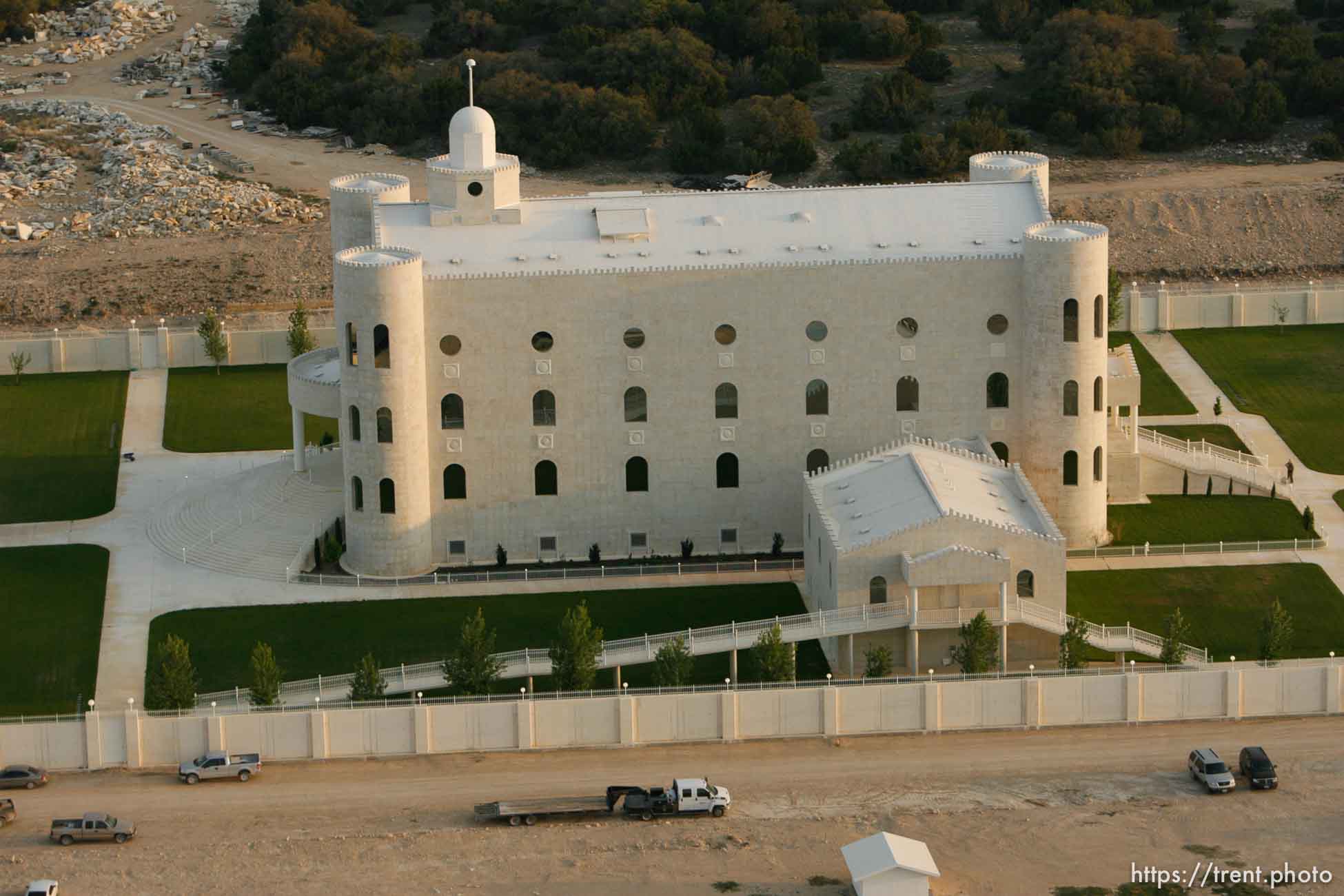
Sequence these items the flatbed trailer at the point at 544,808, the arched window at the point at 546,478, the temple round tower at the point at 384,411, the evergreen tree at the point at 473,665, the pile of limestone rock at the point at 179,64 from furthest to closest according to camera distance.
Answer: the pile of limestone rock at the point at 179,64
the arched window at the point at 546,478
the temple round tower at the point at 384,411
the evergreen tree at the point at 473,665
the flatbed trailer at the point at 544,808

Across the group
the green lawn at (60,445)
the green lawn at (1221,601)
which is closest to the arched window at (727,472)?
the green lawn at (1221,601)

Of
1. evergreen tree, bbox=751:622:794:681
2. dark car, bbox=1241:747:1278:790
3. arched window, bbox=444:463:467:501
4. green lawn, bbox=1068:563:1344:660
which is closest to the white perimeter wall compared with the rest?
evergreen tree, bbox=751:622:794:681

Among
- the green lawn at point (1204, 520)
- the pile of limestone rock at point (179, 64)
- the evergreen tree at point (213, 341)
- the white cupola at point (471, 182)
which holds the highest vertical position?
the pile of limestone rock at point (179, 64)

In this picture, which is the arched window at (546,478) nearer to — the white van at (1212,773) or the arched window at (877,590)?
the arched window at (877,590)

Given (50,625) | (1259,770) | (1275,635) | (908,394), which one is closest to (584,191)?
(908,394)

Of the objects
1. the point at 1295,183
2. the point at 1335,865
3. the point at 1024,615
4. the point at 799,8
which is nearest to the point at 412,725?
the point at 1024,615

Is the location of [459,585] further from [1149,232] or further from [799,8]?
[799,8]
